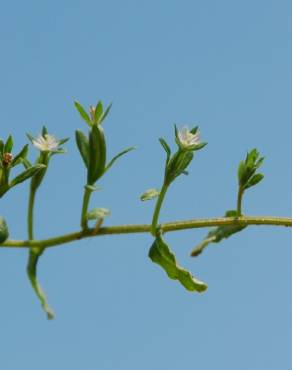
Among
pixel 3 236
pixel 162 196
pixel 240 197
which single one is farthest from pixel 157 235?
pixel 3 236

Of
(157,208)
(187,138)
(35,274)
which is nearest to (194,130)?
(187,138)

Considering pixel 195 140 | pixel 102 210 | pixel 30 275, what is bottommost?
pixel 30 275

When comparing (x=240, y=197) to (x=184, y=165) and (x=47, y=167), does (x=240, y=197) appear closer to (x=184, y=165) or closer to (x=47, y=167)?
(x=184, y=165)

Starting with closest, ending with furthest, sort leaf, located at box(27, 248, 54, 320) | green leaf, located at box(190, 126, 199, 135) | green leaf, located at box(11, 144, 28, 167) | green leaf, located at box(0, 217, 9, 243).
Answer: green leaf, located at box(0, 217, 9, 243) → leaf, located at box(27, 248, 54, 320) → green leaf, located at box(11, 144, 28, 167) → green leaf, located at box(190, 126, 199, 135)

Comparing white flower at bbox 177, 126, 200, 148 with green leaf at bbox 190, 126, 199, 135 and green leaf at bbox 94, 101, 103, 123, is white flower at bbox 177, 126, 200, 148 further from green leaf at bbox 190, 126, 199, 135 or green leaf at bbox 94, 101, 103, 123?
green leaf at bbox 94, 101, 103, 123

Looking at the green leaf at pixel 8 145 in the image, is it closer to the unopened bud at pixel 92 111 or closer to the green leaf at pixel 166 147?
the unopened bud at pixel 92 111

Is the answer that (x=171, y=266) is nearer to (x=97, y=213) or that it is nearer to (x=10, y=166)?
(x=97, y=213)

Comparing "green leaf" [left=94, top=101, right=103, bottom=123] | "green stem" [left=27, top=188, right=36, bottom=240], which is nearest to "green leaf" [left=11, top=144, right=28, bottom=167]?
"green stem" [left=27, top=188, right=36, bottom=240]
